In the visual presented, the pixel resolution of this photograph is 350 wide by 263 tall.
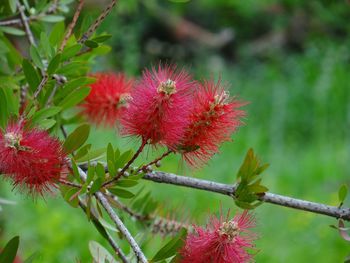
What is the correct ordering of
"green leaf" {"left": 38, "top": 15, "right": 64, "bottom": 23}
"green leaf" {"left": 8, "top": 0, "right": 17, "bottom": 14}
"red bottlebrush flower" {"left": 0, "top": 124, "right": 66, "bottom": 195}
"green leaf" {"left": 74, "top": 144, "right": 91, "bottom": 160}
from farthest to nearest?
"green leaf" {"left": 38, "top": 15, "right": 64, "bottom": 23}
"green leaf" {"left": 8, "top": 0, "right": 17, "bottom": 14}
"green leaf" {"left": 74, "top": 144, "right": 91, "bottom": 160}
"red bottlebrush flower" {"left": 0, "top": 124, "right": 66, "bottom": 195}

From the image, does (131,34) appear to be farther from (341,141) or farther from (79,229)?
(79,229)

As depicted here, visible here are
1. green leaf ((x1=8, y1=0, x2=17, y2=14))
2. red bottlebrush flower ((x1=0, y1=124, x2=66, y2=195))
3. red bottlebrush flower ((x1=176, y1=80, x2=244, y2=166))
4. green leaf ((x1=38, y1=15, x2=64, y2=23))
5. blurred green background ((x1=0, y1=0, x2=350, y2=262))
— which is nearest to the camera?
red bottlebrush flower ((x1=0, y1=124, x2=66, y2=195))

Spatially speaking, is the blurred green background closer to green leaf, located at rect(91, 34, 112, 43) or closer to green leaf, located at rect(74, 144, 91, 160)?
green leaf, located at rect(74, 144, 91, 160)

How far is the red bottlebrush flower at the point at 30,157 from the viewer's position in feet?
3.53

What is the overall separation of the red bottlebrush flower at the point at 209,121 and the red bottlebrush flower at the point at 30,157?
0.66 feet

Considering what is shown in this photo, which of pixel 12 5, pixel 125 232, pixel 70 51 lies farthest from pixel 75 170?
pixel 12 5

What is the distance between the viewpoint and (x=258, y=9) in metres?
9.36

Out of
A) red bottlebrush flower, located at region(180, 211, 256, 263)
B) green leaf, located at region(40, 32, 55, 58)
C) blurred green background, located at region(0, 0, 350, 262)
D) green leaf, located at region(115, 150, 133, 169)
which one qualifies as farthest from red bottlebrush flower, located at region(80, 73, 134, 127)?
red bottlebrush flower, located at region(180, 211, 256, 263)

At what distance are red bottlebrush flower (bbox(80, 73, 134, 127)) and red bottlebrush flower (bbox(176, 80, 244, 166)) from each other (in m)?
0.33

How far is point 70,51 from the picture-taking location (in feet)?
4.30

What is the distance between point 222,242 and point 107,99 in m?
0.54

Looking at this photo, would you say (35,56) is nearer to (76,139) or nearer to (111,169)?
(76,139)

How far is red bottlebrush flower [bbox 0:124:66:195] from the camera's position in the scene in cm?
108

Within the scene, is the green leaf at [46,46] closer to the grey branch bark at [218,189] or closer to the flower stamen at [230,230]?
the grey branch bark at [218,189]
